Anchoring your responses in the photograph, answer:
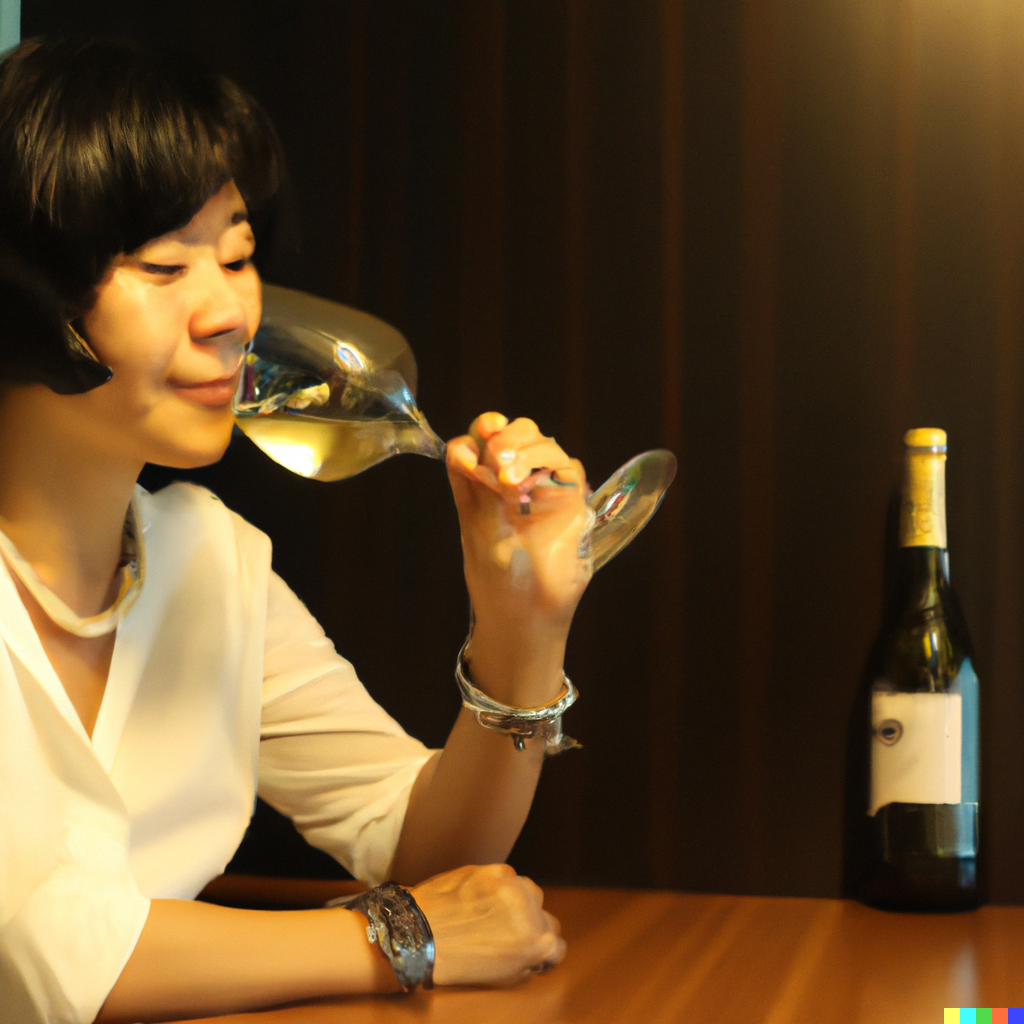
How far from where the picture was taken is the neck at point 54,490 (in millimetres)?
786

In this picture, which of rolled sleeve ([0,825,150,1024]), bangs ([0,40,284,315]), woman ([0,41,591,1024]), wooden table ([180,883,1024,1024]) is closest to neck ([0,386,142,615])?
woman ([0,41,591,1024])

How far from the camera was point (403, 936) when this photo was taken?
26.7 inches

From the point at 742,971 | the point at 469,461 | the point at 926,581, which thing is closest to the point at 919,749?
the point at 926,581

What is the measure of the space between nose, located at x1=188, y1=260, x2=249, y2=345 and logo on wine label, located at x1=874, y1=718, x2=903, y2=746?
0.61 metres

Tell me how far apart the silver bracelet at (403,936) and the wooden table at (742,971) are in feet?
0.05

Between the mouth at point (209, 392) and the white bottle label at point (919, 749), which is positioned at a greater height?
the mouth at point (209, 392)

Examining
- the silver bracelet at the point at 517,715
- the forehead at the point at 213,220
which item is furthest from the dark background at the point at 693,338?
the forehead at the point at 213,220

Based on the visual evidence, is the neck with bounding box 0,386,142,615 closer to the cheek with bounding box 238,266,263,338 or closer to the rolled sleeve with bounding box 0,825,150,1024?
the cheek with bounding box 238,266,263,338

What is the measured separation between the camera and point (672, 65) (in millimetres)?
1055

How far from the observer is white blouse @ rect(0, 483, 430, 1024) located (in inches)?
24.5

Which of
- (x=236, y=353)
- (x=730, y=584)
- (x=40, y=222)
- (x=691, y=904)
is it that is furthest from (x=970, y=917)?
(x=40, y=222)

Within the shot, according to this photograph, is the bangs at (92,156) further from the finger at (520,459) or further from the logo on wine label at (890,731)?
the logo on wine label at (890,731)

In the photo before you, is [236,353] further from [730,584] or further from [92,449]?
[730,584]

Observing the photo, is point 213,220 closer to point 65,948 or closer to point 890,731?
point 65,948
